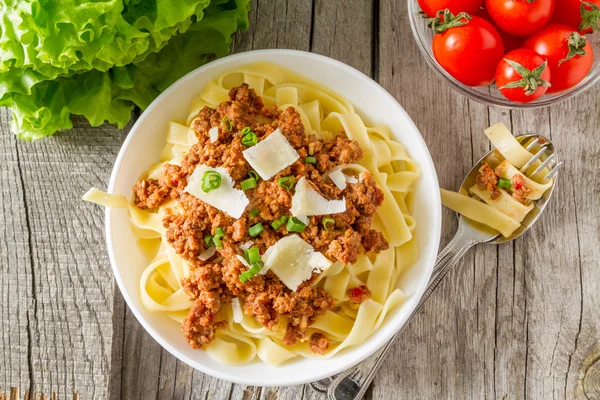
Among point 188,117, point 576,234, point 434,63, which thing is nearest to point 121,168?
point 188,117

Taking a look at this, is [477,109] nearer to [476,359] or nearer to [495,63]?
[495,63]

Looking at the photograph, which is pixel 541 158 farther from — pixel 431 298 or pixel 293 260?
pixel 293 260

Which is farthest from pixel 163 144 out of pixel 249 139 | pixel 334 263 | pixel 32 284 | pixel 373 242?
pixel 373 242

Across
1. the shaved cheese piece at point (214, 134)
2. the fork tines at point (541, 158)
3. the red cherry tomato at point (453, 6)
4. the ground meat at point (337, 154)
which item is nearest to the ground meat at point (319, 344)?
the ground meat at point (337, 154)

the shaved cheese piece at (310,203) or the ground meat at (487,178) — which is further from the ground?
the shaved cheese piece at (310,203)

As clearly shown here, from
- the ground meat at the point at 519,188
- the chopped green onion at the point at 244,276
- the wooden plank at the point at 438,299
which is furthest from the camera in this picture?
the wooden plank at the point at 438,299

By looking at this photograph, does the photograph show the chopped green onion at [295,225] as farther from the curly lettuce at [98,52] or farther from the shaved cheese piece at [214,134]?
the curly lettuce at [98,52]
